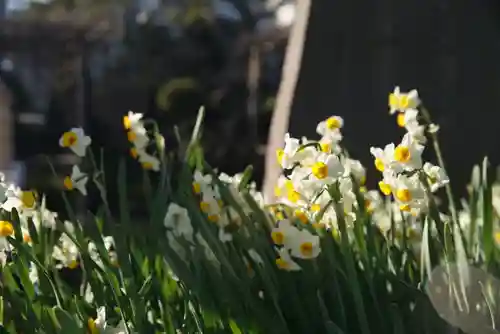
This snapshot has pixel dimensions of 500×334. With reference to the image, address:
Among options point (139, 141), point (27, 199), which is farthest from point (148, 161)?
point (27, 199)

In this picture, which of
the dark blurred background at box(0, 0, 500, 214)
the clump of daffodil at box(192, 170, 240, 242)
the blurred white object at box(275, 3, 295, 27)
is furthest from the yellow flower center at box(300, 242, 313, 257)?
the blurred white object at box(275, 3, 295, 27)

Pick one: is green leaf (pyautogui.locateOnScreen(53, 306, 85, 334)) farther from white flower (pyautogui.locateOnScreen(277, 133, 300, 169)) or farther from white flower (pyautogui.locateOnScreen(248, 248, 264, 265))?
white flower (pyautogui.locateOnScreen(277, 133, 300, 169))

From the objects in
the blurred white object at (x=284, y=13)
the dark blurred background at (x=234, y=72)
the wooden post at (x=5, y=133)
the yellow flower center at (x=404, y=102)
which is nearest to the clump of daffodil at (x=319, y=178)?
the yellow flower center at (x=404, y=102)

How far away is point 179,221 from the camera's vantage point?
95cm

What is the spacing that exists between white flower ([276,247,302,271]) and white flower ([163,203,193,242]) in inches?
5.1

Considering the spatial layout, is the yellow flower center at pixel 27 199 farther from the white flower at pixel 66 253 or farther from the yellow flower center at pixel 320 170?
the yellow flower center at pixel 320 170

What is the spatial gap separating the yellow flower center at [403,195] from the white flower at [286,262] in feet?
0.53

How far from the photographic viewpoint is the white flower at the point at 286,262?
895 mm

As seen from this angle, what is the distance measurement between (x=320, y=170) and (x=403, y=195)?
0.37ft

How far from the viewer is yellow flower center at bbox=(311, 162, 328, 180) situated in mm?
933

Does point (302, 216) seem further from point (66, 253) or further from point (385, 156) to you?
point (66, 253)

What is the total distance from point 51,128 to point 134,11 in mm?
1713

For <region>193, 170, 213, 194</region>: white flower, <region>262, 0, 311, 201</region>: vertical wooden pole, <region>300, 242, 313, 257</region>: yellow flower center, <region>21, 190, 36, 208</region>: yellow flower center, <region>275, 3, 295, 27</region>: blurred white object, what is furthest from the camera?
<region>275, 3, 295, 27</region>: blurred white object

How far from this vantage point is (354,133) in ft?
8.68
